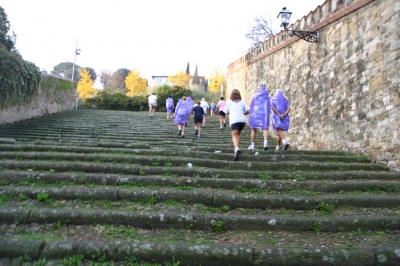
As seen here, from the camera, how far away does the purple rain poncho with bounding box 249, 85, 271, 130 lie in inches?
289

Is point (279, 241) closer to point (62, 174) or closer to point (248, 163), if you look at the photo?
point (248, 163)

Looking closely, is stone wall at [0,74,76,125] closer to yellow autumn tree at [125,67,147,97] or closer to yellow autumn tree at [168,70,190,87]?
yellow autumn tree at [125,67,147,97]

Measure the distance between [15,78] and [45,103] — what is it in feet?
12.3

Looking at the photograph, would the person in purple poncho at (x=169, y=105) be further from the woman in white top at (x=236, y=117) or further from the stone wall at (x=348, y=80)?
the woman in white top at (x=236, y=117)

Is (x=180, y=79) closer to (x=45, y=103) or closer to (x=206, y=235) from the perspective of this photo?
(x=45, y=103)

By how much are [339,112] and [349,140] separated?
878 millimetres

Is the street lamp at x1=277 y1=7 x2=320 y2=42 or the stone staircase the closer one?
the stone staircase

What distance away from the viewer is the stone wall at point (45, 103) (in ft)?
37.2

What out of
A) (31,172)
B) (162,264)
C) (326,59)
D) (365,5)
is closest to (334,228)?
(162,264)

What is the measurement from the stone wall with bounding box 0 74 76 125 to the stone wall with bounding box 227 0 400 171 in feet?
31.9

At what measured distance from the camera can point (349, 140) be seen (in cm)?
754

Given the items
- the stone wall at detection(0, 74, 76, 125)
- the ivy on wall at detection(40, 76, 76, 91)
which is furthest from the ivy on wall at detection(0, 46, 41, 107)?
the ivy on wall at detection(40, 76, 76, 91)

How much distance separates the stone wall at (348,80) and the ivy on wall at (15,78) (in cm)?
931

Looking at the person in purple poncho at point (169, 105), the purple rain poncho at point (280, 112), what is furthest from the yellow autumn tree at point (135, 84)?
the purple rain poncho at point (280, 112)
